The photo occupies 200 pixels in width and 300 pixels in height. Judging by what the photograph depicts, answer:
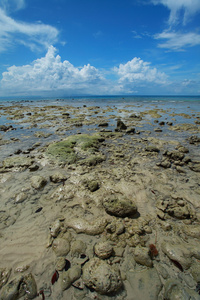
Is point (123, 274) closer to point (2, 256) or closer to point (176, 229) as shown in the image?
point (176, 229)

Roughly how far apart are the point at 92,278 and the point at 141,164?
6925 mm

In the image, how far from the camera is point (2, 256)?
4016 mm

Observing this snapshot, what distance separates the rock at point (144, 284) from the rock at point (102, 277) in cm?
32

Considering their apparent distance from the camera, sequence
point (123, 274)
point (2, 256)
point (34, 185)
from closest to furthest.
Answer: point (123, 274)
point (2, 256)
point (34, 185)

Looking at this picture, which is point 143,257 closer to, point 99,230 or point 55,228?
Answer: point 99,230

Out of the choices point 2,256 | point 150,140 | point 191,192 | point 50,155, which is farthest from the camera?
point 150,140

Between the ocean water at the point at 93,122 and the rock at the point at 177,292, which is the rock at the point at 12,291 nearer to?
the rock at the point at 177,292

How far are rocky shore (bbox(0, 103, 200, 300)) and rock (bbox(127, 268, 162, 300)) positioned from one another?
0.02m

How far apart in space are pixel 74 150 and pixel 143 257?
902cm

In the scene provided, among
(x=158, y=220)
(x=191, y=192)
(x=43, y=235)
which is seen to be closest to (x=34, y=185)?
(x=43, y=235)

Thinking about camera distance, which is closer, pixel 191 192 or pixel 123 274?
pixel 123 274

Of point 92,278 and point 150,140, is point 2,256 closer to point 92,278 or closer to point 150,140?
point 92,278

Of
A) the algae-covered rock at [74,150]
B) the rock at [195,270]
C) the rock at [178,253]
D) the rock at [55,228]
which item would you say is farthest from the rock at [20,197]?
the rock at [195,270]

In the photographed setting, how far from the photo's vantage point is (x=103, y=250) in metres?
4.02
